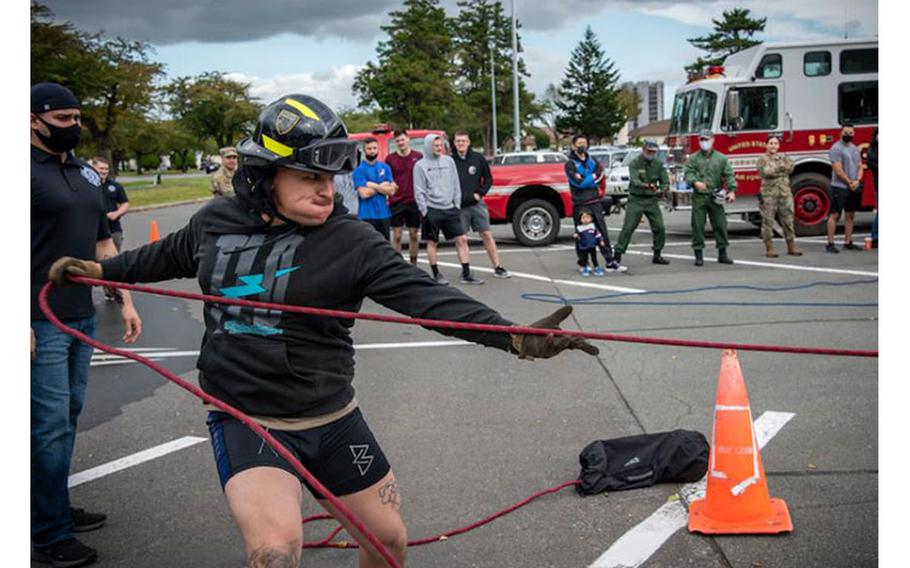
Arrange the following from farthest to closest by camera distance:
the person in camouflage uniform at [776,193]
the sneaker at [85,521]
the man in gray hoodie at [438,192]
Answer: the person in camouflage uniform at [776,193]
the man in gray hoodie at [438,192]
the sneaker at [85,521]

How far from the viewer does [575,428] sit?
573 centimetres

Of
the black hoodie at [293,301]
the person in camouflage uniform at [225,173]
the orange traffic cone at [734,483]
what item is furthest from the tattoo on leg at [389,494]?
the person in camouflage uniform at [225,173]

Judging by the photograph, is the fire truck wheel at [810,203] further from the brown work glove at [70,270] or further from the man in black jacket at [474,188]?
the brown work glove at [70,270]

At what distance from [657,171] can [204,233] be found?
35.1ft

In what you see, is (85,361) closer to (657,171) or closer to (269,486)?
(269,486)

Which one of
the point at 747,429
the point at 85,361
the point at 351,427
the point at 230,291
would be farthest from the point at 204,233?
the point at 747,429

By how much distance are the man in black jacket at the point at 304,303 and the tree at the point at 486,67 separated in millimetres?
79262

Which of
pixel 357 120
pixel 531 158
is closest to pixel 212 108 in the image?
pixel 357 120

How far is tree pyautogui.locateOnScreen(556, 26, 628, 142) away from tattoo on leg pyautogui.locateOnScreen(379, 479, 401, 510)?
96.0 metres

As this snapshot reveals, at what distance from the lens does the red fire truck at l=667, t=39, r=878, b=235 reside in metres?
16.5

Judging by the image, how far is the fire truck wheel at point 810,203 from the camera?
16359 millimetres

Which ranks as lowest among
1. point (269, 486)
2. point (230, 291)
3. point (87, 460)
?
point (87, 460)

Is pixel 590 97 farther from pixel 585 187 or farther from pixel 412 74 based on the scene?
pixel 585 187

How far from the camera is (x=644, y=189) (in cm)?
1291
